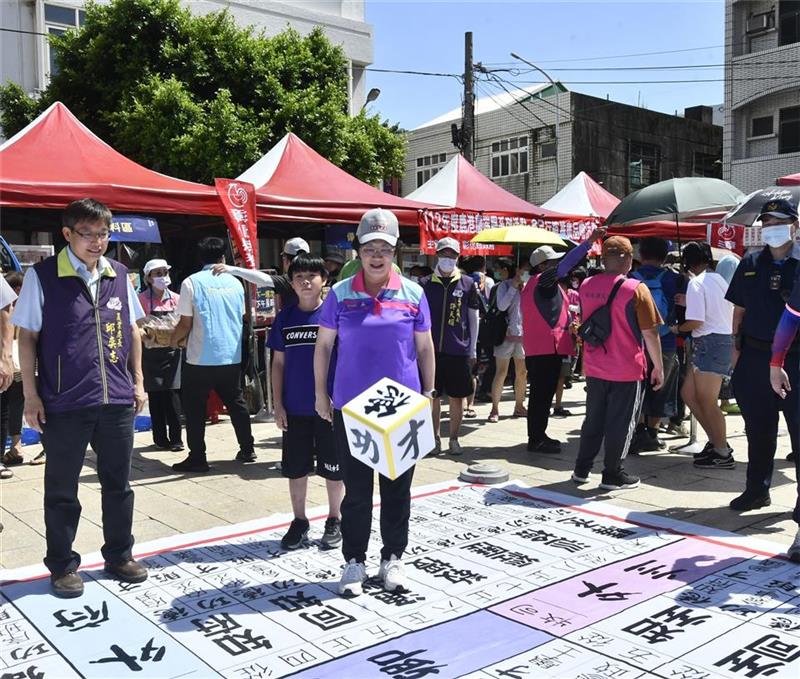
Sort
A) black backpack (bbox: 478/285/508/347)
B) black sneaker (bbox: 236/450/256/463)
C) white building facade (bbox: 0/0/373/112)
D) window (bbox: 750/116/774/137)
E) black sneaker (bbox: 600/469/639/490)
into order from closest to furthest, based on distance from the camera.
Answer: black sneaker (bbox: 600/469/639/490)
black sneaker (bbox: 236/450/256/463)
black backpack (bbox: 478/285/508/347)
white building facade (bbox: 0/0/373/112)
window (bbox: 750/116/774/137)

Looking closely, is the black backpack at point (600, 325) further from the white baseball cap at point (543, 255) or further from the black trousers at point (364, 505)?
the black trousers at point (364, 505)

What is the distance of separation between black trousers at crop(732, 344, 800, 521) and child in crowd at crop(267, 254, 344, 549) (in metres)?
2.61

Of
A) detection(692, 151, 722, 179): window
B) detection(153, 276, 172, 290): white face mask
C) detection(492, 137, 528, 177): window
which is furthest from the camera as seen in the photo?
detection(692, 151, 722, 179): window

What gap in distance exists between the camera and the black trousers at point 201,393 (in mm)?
6375

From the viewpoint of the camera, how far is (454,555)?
4.20 m

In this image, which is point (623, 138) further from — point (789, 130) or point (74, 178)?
point (74, 178)

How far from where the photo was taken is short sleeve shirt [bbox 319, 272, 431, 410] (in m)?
3.54

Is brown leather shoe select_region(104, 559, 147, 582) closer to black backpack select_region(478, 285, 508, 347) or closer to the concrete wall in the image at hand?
black backpack select_region(478, 285, 508, 347)

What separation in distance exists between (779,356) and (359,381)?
7.55ft

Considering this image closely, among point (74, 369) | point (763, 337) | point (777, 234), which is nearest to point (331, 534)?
point (74, 369)

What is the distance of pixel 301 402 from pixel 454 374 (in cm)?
267

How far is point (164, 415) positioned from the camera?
736 centimetres

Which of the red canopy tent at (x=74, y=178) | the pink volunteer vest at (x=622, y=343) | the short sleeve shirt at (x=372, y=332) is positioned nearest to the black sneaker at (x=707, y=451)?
the pink volunteer vest at (x=622, y=343)

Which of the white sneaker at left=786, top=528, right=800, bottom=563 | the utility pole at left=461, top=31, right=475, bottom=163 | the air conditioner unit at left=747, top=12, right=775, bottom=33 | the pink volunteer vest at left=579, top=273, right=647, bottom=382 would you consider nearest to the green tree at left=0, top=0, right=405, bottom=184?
the utility pole at left=461, top=31, right=475, bottom=163
